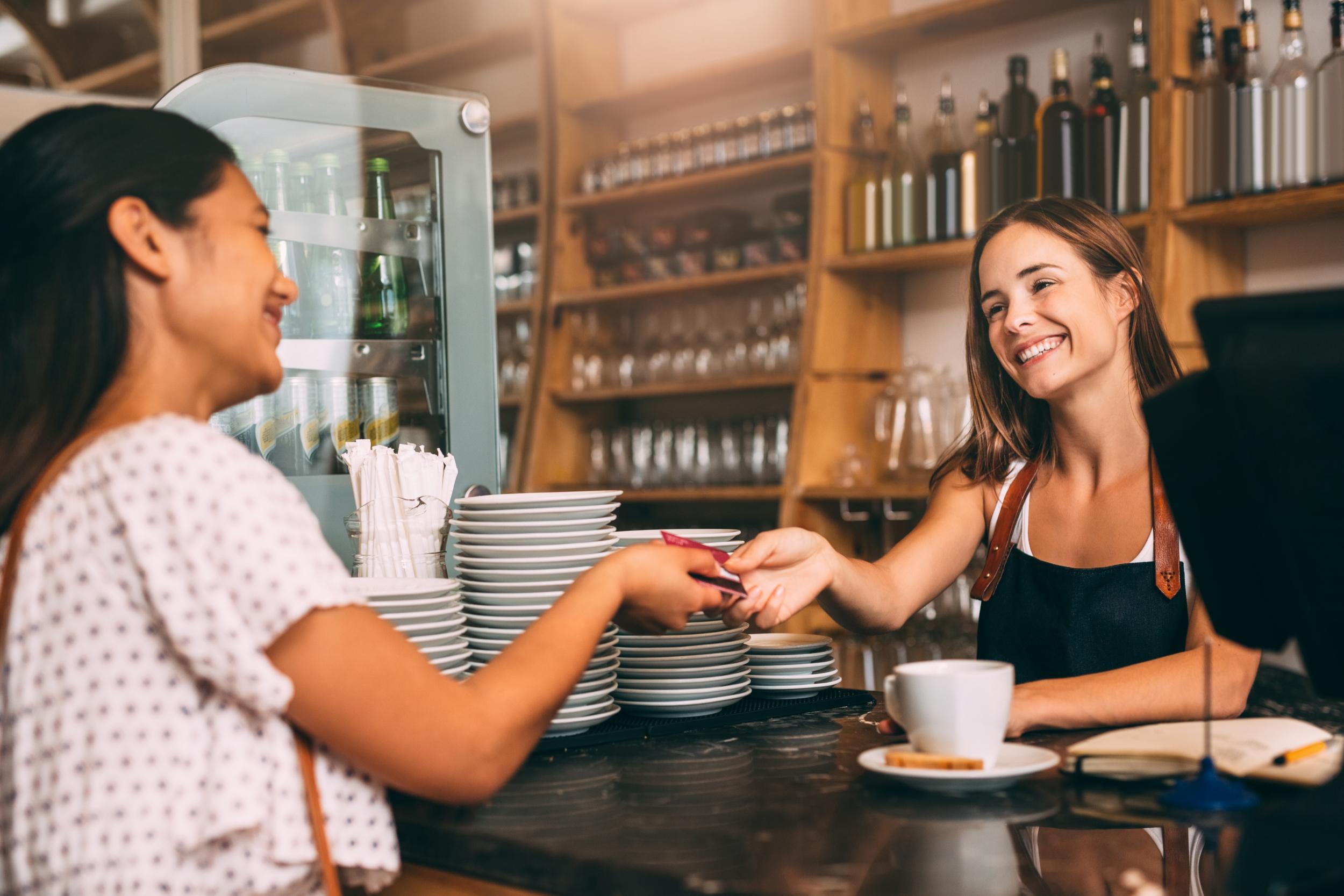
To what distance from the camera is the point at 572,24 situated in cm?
419

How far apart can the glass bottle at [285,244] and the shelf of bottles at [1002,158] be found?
1591 mm

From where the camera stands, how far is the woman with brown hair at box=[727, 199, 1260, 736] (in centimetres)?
179

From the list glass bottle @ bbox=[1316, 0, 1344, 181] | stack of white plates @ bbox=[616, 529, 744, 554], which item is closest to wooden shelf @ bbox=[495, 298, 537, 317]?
glass bottle @ bbox=[1316, 0, 1344, 181]

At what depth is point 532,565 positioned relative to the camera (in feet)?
4.41

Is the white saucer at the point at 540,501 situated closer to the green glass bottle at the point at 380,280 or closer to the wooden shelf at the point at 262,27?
the green glass bottle at the point at 380,280

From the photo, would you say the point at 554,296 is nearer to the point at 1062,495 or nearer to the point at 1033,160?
the point at 1033,160

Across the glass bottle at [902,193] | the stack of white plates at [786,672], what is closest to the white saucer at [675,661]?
the stack of white plates at [786,672]

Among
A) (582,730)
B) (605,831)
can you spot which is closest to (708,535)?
(582,730)

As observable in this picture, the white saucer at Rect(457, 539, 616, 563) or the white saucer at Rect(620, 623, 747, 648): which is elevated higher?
the white saucer at Rect(457, 539, 616, 563)

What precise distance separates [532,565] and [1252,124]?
201 cm

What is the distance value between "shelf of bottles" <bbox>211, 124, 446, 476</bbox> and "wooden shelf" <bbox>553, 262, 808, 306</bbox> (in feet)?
5.30

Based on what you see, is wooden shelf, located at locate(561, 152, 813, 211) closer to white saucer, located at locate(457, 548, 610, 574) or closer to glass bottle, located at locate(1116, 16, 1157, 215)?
glass bottle, located at locate(1116, 16, 1157, 215)

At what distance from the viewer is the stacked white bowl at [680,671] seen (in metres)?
1.39

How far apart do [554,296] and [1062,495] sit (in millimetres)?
2459
